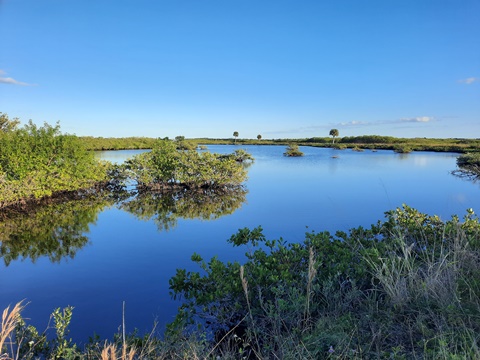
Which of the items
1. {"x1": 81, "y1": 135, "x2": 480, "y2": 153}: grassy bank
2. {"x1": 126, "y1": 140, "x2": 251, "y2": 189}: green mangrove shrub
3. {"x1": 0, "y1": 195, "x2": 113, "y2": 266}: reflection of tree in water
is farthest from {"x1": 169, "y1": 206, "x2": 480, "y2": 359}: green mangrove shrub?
{"x1": 81, "y1": 135, "x2": 480, "y2": 153}: grassy bank

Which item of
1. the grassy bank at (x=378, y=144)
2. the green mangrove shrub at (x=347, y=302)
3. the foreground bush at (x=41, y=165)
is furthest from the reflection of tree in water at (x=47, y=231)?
the grassy bank at (x=378, y=144)

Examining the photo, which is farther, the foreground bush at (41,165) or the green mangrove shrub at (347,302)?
the foreground bush at (41,165)

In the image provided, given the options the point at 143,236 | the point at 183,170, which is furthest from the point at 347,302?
the point at 183,170

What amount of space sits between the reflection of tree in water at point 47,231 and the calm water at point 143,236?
3cm

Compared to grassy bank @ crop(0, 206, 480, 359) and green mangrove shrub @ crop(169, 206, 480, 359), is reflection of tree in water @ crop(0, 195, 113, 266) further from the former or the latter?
green mangrove shrub @ crop(169, 206, 480, 359)

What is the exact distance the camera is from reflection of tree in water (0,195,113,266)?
795cm

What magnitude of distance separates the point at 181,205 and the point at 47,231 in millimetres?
5137

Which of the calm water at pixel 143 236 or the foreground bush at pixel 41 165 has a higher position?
the foreground bush at pixel 41 165

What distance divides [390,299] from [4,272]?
305 inches

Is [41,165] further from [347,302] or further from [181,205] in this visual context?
[347,302]

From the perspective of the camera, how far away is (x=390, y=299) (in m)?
3.47

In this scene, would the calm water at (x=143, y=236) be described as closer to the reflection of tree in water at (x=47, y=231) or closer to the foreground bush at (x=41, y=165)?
the reflection of tree in water at (x=47, y=231)

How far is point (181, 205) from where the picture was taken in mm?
13180

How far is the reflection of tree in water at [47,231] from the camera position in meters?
7.95
